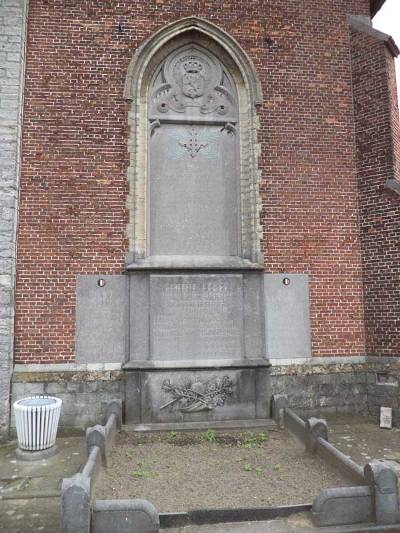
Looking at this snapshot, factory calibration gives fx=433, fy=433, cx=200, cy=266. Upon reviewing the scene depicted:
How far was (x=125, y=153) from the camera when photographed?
26.4ft

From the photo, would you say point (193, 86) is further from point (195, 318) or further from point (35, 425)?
point (35, 425)

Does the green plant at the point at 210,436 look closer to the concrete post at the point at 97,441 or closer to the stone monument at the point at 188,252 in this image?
the stone monument at the point at 188,252

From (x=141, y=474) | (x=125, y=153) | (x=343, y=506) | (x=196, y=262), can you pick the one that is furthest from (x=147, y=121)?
(x=343, y=506)

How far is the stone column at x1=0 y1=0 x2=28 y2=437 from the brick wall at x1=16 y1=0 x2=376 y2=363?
0.20 m

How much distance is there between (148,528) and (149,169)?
6025 millimetres

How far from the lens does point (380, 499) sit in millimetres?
4262

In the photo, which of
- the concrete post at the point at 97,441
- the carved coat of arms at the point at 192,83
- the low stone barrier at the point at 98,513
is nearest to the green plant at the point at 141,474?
the concrete post at the point at 97,441

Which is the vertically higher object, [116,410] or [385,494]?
[116,410]

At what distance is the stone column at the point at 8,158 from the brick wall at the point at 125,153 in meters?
0.20

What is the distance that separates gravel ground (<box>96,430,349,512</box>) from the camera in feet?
15.2

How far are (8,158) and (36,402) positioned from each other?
→ 419cm

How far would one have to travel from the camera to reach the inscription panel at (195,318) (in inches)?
300

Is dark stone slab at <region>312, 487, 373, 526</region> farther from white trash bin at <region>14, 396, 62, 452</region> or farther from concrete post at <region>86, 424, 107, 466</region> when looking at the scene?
white trash bin at <region>14, 396, 62, 452</region>

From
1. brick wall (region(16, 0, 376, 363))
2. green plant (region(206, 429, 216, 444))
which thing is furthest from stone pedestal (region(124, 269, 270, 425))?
brick wall (region(16, 0, 376, 363))
